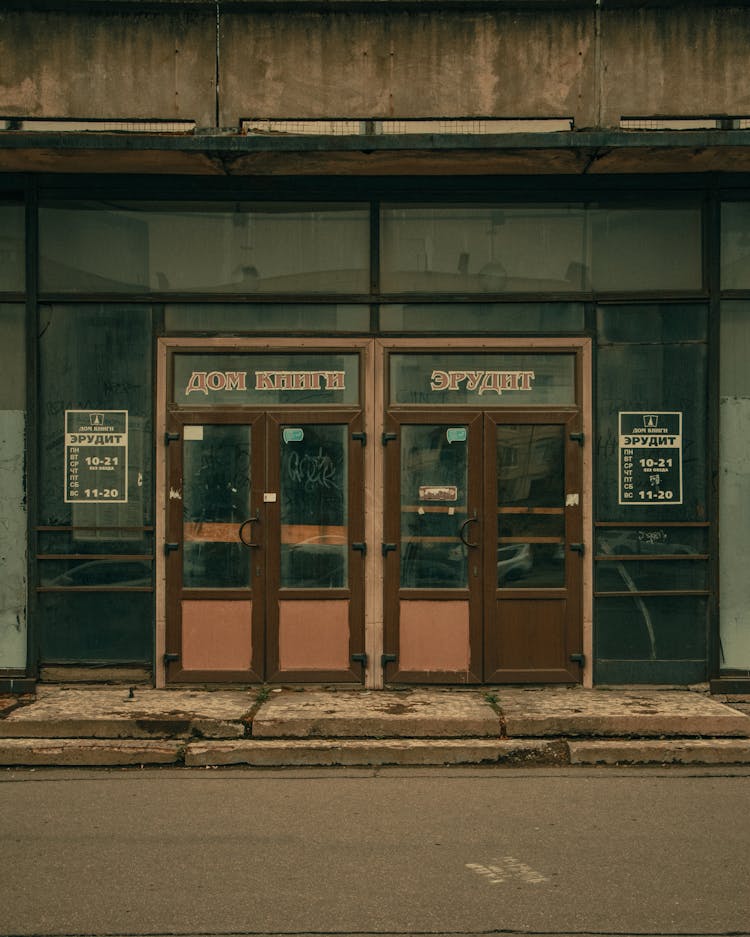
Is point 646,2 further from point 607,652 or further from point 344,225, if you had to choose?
point 607,652

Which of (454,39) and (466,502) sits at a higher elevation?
(454,39)

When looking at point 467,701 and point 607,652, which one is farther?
point 607,652

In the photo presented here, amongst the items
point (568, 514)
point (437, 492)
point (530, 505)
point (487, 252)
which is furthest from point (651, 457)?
point (487, 252)

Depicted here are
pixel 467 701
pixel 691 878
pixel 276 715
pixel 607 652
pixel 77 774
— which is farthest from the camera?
pixel 607 652

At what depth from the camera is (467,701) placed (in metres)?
9.48

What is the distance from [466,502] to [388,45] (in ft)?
12.8

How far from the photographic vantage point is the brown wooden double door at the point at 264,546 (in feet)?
33.2

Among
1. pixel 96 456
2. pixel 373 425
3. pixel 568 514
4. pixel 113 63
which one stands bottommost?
pixel 568 514

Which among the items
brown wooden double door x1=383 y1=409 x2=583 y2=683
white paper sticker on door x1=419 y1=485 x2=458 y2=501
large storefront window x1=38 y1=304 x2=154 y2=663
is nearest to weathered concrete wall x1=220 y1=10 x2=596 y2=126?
large storefront window x1=38 y1=304 x2=154 y2=663

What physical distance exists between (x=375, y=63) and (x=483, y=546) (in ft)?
13.7

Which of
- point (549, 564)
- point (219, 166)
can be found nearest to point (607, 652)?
point (549, 564)

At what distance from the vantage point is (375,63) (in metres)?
10.1

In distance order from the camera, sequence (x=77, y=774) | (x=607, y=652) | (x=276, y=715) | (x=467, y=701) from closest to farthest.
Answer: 1. (x=77, y=774)
2. (x=276, y=715)
3. (x=467, y=701)
4. (x=607, y=652)

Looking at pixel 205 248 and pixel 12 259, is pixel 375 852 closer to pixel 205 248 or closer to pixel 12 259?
pixel 205 248
